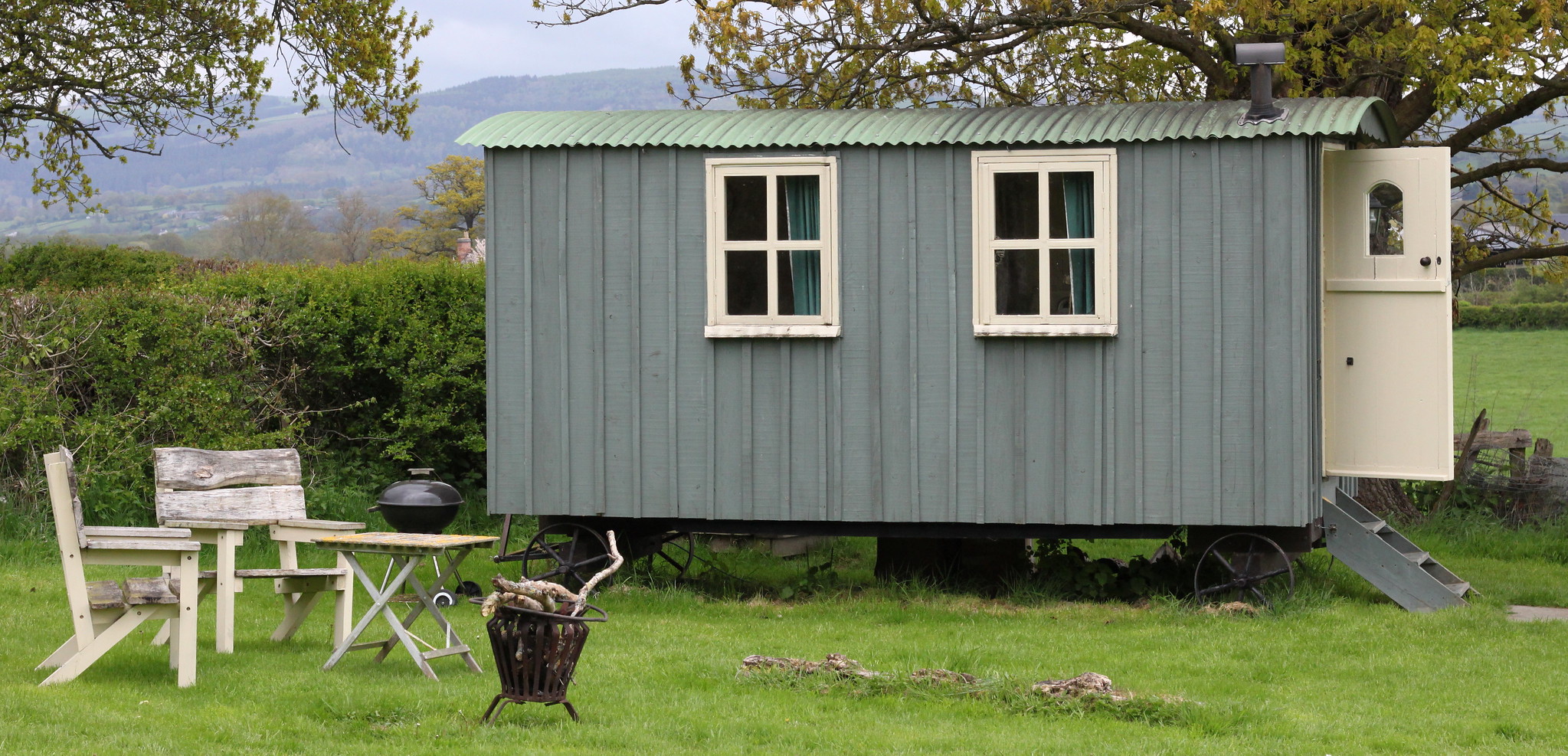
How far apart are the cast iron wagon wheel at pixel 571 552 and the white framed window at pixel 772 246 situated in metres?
1.53

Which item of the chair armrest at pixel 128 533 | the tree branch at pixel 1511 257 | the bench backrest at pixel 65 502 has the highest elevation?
the tree branch at pixel 1511 257

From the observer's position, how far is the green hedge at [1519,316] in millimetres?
28234

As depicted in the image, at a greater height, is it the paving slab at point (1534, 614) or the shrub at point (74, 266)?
the shrub at point (74, 266)

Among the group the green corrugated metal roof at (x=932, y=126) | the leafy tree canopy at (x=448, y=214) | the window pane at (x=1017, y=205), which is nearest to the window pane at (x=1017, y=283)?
the window pane at (x=1017, y=205)

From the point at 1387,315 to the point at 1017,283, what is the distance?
2.08 metres

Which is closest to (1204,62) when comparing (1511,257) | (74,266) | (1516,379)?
(1511,257)

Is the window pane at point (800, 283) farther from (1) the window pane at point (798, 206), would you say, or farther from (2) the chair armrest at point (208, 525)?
(2) the chair armrest at point (208, 525)

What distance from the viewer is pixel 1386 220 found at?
28.6 feet

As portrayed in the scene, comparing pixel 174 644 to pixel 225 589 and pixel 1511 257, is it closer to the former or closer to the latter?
pixel 225 589

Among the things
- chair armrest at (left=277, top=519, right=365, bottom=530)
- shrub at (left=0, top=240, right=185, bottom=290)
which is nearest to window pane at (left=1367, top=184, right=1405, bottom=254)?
chair armrest at (left=277, top=519, right=365, bottom=530)

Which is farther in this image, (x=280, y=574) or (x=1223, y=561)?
(x=1223, y=561)

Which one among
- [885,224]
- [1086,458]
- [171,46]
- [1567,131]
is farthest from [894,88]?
[1567,131]

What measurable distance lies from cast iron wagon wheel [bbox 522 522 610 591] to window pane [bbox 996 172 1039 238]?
302 centimetres

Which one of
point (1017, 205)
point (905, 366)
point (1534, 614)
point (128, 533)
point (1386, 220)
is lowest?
point (1534, 614)
